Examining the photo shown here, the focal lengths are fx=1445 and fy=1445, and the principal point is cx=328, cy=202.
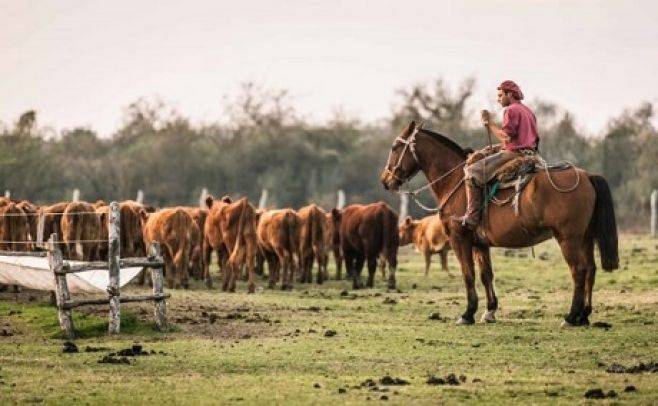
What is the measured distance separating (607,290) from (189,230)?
30.4 feet

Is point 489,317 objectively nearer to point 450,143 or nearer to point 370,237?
point 450,143

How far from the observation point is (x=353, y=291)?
31.6 meters

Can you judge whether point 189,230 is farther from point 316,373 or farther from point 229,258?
point 316,373

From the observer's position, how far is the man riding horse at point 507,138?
850 inches

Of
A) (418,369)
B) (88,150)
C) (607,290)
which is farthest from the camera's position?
(88,150)

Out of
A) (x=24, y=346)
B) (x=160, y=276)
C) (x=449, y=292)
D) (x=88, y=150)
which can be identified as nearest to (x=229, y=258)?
(x=449, y=292)

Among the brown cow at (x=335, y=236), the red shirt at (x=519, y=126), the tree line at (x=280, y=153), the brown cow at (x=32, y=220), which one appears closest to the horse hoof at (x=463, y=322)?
the red shirt at (x=519, y=126)

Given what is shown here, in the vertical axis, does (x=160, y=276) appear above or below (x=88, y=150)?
below

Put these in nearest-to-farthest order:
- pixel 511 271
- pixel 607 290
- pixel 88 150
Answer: pixel 607 290, pixel 511 271, pixel 88 150

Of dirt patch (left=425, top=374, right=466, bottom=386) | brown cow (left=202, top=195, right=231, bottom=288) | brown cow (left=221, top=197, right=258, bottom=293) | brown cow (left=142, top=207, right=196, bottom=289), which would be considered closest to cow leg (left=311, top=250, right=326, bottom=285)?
brown cow (left=202, top=195, right=231, bottom=288)

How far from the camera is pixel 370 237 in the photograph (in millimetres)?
34344

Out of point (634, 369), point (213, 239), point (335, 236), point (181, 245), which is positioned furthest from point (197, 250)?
point (634, 369)

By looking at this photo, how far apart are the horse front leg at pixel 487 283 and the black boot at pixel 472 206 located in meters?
0.92

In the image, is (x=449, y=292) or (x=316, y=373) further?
(x=449, y=292)
